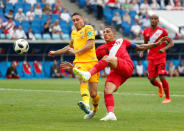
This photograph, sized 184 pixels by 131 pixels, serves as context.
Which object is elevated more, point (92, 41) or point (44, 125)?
point (92, 41)

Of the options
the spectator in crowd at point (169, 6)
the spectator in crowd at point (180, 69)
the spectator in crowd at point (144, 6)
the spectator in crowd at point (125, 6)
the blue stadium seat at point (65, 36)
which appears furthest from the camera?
the spectator in crowd at point (169, 6)

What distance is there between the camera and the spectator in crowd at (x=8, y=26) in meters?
27.3

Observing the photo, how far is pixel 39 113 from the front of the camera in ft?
34.5

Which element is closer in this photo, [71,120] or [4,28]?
[71,120]

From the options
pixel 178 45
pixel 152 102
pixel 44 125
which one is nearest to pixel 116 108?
pixel 152 102

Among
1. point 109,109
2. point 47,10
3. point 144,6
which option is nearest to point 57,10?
point 47,10

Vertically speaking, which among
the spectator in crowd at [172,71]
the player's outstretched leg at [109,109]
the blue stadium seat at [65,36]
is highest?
the player's outstretched leg at [109,109]

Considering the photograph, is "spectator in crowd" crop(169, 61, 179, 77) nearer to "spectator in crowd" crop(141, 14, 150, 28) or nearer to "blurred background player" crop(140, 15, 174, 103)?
"spectator in crowd" crop(141, 14, 150, 28)

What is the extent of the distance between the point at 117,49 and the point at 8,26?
60.5 ft

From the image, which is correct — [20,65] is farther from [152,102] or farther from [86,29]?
[86,29]

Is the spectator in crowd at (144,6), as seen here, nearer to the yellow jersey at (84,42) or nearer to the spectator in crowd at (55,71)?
the spectator in crowd at (55,71)

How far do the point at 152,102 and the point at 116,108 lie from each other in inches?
75.0

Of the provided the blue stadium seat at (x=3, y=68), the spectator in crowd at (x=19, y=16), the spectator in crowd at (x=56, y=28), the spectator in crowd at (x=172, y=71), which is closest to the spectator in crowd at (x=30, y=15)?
the spectator in crowd at (x=19, y=16)

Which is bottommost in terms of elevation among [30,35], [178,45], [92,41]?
[178,45]
